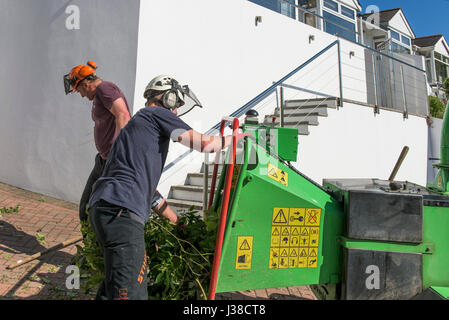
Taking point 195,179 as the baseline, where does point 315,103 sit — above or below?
above

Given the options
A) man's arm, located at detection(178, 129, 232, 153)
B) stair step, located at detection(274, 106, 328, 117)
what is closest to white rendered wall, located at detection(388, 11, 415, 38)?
stair step, located at detection(274, 106, 328, 117)

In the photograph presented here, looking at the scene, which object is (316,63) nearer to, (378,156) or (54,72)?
(378,156)

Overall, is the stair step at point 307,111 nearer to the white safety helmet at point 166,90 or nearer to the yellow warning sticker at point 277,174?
the yellow warning sticker at point 277,174

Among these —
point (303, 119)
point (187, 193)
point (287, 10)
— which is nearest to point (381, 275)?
point (187, 193)

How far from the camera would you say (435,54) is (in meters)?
25.9

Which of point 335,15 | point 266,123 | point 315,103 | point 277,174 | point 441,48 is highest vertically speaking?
point 441,48

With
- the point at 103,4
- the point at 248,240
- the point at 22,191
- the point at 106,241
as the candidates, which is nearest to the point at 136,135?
the point at 106,241

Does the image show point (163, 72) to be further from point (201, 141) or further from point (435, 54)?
point (435, 54)

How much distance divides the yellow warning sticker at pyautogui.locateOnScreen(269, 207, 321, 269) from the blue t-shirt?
793 mm

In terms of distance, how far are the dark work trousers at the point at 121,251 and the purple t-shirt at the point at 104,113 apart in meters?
1.27

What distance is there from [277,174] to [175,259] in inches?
33.5

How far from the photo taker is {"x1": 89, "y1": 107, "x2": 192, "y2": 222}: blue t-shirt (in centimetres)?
181

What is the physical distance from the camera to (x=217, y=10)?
650 cm

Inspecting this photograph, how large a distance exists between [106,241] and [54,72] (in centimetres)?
576
